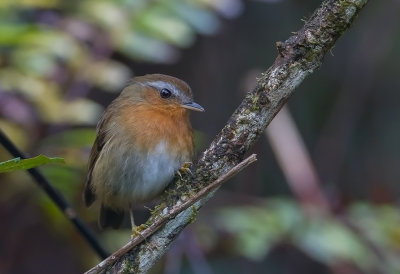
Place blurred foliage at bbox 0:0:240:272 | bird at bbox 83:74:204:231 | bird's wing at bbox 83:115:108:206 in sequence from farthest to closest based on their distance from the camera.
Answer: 1. bird's wing at bbox 83:115:108:206
2. blurred foliage at bbox 0:0:240:272
3. bird at bbox 83:74:204:231

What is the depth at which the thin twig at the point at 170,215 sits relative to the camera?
173 cm

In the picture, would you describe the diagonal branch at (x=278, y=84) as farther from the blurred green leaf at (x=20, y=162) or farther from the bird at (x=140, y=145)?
the bird at (x=140, y=145)

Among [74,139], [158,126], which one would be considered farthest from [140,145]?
[74,139]

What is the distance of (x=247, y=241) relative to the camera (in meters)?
3.81

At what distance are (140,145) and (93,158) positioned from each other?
0.37m

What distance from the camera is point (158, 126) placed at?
363 cm

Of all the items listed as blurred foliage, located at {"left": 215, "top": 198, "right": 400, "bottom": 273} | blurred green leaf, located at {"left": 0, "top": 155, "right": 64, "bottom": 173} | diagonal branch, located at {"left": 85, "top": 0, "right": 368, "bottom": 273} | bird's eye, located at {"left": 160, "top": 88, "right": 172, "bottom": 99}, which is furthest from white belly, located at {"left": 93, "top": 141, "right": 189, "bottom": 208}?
blurred green leaf, located at {"left": 0, "top": 155, "right": 64, "bottom": 173}

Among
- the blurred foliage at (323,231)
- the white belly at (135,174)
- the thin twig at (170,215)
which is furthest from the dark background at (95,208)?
the thin twig at (170,215)

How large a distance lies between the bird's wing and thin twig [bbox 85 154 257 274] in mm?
1993

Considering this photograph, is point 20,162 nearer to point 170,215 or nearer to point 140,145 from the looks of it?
point 170,215

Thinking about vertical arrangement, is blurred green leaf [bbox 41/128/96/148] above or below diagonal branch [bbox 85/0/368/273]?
below

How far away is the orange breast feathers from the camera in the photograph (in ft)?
11.7

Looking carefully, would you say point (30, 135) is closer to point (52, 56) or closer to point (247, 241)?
point (52, 56)

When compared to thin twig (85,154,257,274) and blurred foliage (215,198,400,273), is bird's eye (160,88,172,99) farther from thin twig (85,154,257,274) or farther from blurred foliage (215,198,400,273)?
thin twig (85,154,257,274)
